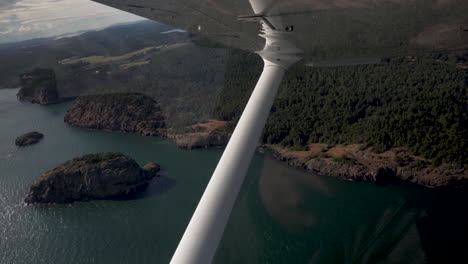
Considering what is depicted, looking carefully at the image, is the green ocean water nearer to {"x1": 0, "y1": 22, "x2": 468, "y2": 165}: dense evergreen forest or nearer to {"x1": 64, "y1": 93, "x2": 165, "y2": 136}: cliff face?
{"x1": 0, "y1": 22, "x2": 468, "y2": 165}: dense evergreen forest

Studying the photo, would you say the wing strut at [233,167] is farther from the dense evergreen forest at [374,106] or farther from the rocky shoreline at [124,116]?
the rocky shoreline at [124,116]

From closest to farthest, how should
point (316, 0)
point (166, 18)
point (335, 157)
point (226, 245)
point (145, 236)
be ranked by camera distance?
point (316, 0), point (166, 18), point (226, 245), point (145, 236), point (335, 157)

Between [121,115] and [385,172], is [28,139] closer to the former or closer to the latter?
[121,115]

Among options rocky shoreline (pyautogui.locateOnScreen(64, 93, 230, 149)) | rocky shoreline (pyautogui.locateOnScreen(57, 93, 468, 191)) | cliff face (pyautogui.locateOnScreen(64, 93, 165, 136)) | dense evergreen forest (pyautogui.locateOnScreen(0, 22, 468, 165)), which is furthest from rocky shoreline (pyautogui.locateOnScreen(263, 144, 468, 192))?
cliff face (pyautogui.locateOnScreen(64, 93, 165, 136))

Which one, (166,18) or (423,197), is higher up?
(166,18)

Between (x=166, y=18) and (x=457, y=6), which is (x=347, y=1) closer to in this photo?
(x=457, y=6)

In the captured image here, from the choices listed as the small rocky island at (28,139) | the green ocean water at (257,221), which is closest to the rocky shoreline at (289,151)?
the green ocean water at (257,221)

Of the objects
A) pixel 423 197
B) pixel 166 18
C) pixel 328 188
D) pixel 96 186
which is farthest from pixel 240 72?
pixel 166 18

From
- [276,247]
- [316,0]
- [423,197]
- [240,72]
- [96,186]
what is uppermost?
[316,0]
